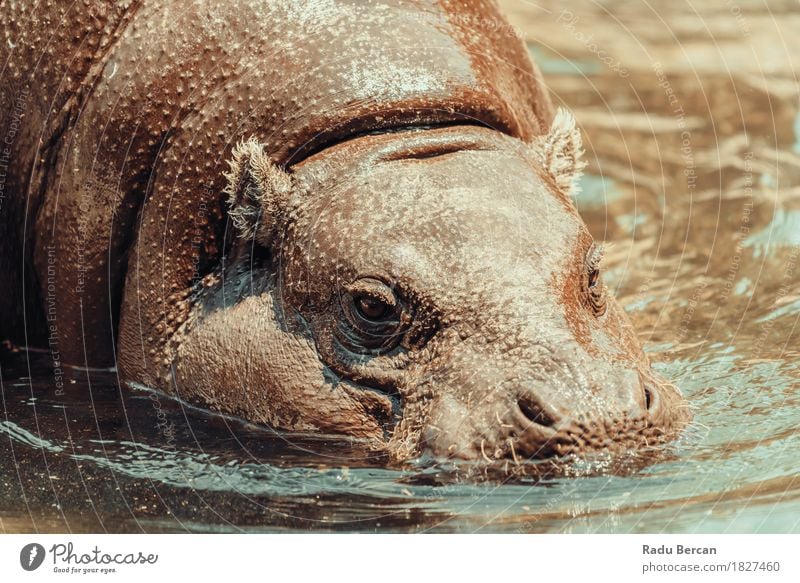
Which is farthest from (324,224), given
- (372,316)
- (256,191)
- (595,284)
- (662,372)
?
(662,372)

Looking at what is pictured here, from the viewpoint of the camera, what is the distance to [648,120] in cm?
1323

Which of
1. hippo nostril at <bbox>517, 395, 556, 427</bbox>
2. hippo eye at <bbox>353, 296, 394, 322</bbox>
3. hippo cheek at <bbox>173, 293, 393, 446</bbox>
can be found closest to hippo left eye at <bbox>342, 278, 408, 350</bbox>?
hippo eye at <bbox>353, 296, 394, 322</bbox>

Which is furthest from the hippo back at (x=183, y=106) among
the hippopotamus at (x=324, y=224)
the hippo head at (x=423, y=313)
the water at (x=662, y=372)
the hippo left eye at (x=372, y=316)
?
the hippo left eye at (x=372, y=316)

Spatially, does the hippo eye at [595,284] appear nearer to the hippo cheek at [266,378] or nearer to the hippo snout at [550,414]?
the hippo snout at [550,414]

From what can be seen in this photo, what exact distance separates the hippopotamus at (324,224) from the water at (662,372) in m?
0.23

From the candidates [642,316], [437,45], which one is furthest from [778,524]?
[642,316]

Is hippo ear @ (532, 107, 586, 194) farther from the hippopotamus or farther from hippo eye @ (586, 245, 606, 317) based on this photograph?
hippo eye @ (586, 245, 606, 317)

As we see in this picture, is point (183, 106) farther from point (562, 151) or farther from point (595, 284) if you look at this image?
point (595, 284)

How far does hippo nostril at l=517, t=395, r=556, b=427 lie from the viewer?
6266 millimetres

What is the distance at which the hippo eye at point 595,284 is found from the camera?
7.12m

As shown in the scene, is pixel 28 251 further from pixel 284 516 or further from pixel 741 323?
pixel 741 323
